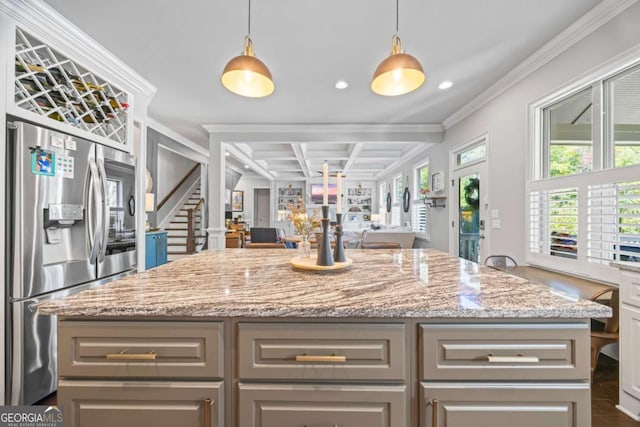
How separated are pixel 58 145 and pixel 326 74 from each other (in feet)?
8.07

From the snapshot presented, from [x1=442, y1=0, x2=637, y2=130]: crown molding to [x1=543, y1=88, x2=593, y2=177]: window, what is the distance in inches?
16.9

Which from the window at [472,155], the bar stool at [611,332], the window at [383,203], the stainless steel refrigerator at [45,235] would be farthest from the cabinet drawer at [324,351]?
the window at [383,203]

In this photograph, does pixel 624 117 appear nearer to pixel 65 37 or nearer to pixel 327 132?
pixel 327 132

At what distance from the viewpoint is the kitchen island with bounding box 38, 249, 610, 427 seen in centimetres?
90

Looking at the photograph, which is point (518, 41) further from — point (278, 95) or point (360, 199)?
point (360, 199)

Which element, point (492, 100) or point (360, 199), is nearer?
point (492, 100)

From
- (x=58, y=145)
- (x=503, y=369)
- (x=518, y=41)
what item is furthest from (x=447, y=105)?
(x=58, y=145)

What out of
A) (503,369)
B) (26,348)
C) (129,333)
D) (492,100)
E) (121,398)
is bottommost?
(26,348)

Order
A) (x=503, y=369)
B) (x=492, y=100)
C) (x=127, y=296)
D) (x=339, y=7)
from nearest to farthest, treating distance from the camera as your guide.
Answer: (x=503, y=369), (x=127, y=296), (x=339, y=7), (x=492, y=100)

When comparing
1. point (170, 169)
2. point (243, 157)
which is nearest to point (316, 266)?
point (243, 157)

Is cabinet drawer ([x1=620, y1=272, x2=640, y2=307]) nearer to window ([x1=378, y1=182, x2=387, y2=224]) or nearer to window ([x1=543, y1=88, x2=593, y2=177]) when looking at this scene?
window ([x1=543, y1=88, x2=593, y2=177])

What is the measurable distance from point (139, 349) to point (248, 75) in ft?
4.82

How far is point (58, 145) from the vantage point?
1944 mm

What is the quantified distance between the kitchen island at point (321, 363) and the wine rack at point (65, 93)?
1885 millimetres
